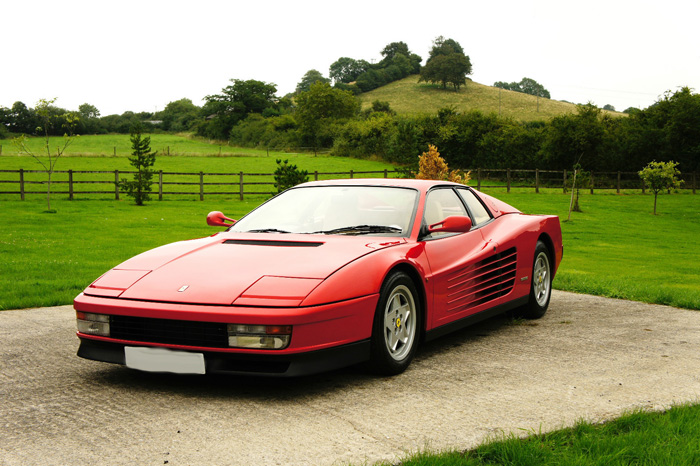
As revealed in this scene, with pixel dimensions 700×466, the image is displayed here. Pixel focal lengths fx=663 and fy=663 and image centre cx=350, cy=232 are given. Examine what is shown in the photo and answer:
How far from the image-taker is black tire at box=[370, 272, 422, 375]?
4238 millimetres

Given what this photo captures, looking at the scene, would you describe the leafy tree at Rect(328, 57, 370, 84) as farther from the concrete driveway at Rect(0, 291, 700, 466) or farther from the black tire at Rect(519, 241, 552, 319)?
the concrete driveway at Rect(0, 291, 700, 466)

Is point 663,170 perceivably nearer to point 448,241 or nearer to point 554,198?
point 554,198

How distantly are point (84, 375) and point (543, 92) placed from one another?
150 m

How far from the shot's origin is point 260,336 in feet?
12.3

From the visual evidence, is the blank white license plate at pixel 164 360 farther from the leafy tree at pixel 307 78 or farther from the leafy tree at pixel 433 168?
the leafy tree at pixel 307 78

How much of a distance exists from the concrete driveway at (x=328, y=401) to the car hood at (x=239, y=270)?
1.97 ft

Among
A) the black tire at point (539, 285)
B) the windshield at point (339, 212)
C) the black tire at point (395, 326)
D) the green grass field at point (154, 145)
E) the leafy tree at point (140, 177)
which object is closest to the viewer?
the black tire at point (395, 326)

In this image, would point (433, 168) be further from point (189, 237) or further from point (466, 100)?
point (466, 100)

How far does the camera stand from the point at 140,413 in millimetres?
3631

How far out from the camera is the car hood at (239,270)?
12.8 ft

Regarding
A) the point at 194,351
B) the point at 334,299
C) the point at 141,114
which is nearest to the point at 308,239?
the point at 334,299

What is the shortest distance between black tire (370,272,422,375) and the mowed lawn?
173 inches

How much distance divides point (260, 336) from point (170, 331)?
0.57 metres

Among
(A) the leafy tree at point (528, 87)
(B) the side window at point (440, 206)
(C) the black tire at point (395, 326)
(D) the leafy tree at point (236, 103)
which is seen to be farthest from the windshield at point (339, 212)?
(A) the leafy tree at point (528, 87)
